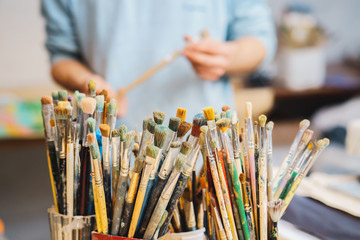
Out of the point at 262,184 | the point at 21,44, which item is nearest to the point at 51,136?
the point at 262,184

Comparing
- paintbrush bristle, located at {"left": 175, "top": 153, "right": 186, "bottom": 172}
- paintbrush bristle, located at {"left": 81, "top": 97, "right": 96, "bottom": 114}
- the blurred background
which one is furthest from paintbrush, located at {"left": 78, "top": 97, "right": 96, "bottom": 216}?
the blurred background

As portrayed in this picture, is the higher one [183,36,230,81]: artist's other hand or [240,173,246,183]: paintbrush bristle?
[183,36,230,81]: artist's other hand

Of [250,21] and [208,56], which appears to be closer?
[208,56]

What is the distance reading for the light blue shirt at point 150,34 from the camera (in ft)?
2.80

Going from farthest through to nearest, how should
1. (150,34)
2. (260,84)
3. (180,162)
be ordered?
(260,84), (150,34), (180,162)

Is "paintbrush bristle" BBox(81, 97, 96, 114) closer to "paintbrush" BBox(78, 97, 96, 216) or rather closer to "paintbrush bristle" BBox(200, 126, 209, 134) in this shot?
"paintbrush" BBox(78, 97, 96, 216)

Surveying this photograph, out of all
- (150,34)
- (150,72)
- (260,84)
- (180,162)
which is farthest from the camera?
(260,84)

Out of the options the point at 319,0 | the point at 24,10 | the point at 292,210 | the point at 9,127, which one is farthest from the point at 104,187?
the point at 319,0

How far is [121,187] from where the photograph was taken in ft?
1.23

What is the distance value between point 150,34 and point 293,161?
0.53 metres

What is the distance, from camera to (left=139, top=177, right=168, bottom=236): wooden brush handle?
0.37 meters

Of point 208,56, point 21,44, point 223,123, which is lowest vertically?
point 223,123

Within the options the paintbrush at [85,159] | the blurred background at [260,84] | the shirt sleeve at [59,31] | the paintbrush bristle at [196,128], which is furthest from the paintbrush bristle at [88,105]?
the blurred background at [260,84]

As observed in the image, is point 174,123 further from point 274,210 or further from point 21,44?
point 21,44
